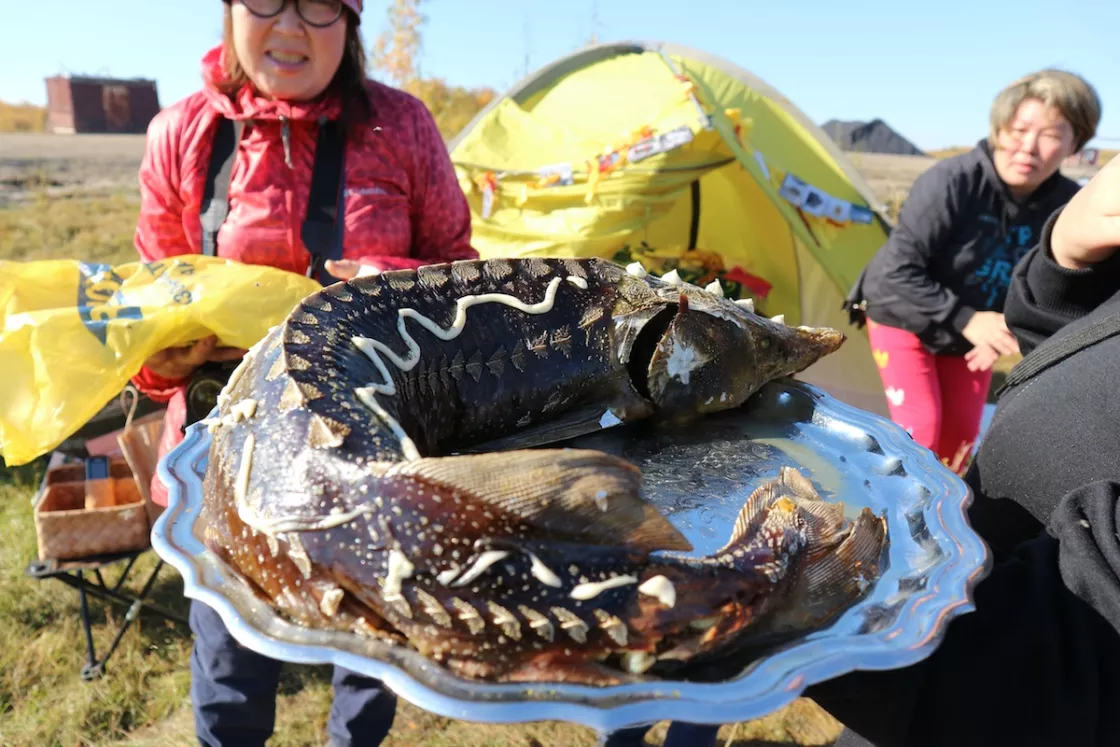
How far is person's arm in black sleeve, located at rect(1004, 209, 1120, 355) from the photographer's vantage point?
1.93m

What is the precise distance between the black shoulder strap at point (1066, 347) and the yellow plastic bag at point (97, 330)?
84.0 inches

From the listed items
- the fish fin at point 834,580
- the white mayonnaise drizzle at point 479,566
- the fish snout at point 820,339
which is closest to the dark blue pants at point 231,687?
the white mayonnaise drizzle at point 479,566

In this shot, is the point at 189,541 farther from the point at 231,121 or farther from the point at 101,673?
the point at 101,673

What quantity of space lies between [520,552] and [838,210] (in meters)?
5.17

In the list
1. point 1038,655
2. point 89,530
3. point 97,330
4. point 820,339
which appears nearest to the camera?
point 1038,655

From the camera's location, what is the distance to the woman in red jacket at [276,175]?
238 cm

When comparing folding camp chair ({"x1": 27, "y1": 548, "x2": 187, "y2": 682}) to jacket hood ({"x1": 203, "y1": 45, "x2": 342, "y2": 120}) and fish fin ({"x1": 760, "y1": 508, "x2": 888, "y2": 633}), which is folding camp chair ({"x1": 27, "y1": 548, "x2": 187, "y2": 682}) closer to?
jacket hood ({"x1": 203, "y1": 45, "x2": 342, "y2": 120})

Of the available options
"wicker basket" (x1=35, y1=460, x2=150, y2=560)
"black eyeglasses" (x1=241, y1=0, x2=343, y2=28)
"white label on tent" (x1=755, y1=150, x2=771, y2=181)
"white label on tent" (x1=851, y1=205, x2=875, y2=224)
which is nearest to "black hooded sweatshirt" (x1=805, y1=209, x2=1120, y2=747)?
"black eyeglasses" (x1=241, y1=0, x2=343, y2=28)

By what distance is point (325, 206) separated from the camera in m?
2.50

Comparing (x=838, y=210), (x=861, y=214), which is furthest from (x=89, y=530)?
(x=861, y=214)

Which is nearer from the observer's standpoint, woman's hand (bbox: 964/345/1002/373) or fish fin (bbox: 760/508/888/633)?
fish fin (bbox: 760/508/888/633)

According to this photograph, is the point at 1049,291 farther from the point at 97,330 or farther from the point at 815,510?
the point at 97,330

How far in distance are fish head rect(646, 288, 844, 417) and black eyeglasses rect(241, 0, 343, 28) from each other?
143 cm

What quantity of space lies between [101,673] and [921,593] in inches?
139
